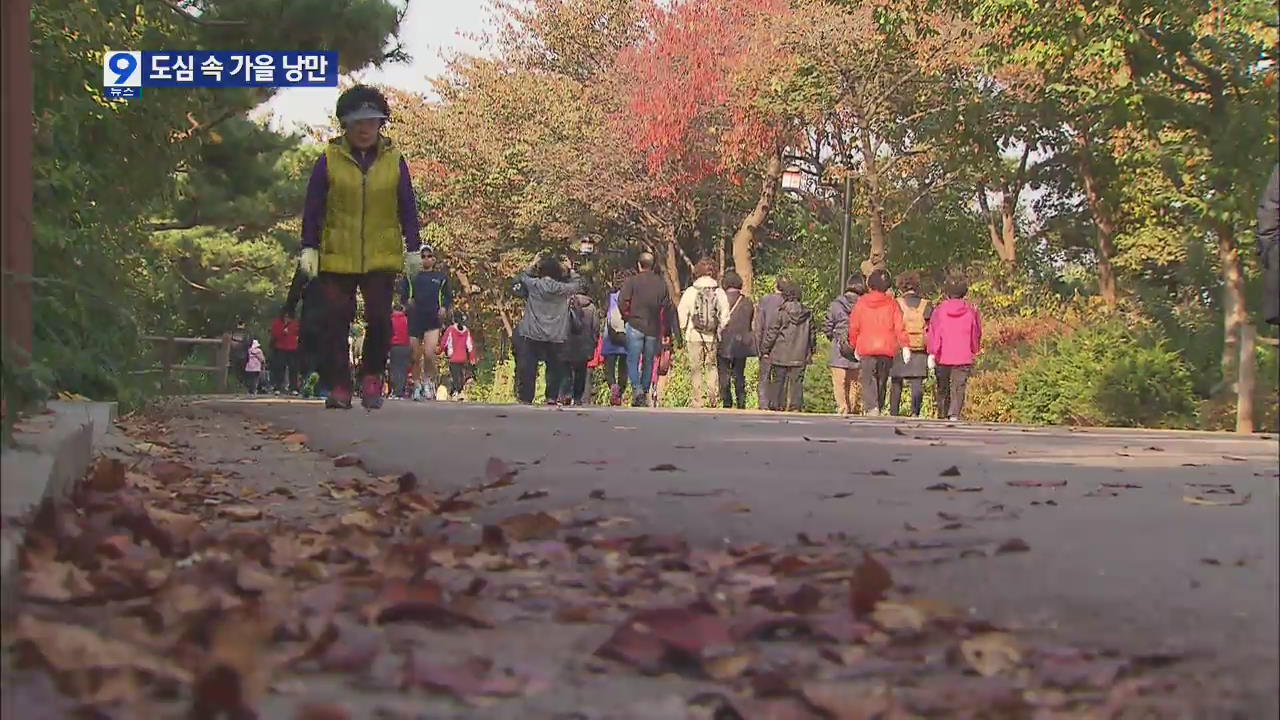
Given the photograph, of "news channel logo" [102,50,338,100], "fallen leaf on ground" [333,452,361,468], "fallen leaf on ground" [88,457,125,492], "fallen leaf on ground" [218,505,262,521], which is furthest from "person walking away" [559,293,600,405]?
"fallen leaf on ground" [218,505,262,521]

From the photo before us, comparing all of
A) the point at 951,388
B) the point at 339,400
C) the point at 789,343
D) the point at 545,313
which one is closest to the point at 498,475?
the point at 339,400

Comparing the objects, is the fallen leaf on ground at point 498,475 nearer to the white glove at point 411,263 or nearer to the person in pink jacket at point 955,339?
the white glove at point 411,263

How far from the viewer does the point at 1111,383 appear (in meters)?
24.2

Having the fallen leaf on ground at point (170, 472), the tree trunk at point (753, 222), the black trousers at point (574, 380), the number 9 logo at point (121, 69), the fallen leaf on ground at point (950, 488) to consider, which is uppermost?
the tree trunk at point (753, 222)

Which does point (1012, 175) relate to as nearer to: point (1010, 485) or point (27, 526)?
point (1010, 485)

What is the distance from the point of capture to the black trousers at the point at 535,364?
2042 cm

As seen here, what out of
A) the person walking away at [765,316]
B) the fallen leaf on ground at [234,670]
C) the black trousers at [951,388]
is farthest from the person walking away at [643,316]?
the fallen leaf on ground at [234,670]

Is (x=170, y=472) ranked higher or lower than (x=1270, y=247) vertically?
lower

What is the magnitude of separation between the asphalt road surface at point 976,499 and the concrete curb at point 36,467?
137 cm

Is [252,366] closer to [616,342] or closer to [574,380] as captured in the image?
[616,342]

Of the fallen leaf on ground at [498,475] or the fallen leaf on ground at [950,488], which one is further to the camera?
the fallen leaf on ground at [950,488]

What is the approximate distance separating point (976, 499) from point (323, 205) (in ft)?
19.5


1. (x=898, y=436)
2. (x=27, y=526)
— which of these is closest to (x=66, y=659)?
(x=27, y=526)

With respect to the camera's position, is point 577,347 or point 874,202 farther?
point 874,202
